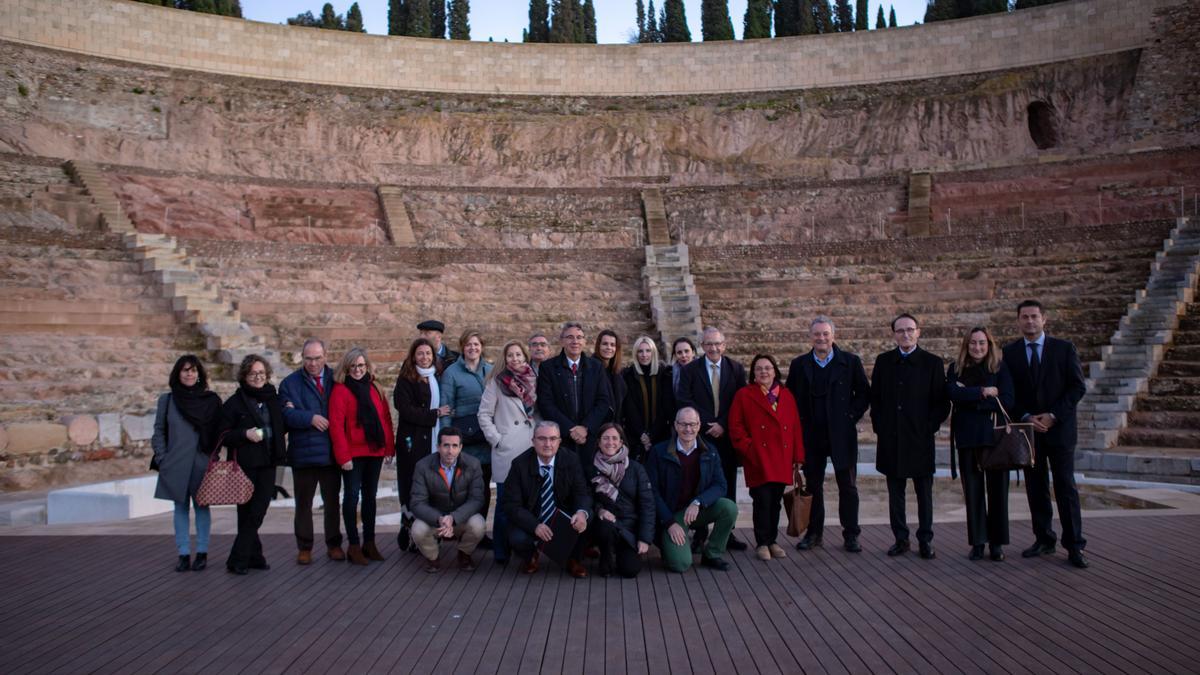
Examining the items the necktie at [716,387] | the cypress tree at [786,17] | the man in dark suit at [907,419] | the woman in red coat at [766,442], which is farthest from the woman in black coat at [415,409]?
the cypress tree at [786,17]

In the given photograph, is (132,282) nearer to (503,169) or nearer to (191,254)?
(191,254)

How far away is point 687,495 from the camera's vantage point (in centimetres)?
661

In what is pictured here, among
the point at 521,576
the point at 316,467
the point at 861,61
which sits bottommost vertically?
the point at 521,576

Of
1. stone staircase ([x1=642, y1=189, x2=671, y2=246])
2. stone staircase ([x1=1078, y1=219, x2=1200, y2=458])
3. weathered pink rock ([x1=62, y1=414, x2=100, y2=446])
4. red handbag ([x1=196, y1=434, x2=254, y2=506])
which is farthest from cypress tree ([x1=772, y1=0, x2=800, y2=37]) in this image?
red handbag ([x1=196, y1=434, x2=254, y2=506])

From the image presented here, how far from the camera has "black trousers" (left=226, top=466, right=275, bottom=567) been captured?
641 centimetres

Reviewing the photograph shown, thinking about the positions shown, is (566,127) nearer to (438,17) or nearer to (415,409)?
(415,409)

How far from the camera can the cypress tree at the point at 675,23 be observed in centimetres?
4588

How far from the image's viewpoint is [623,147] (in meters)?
27.9

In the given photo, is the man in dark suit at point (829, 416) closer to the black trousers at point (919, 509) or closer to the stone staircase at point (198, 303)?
the black trousers at point (919, 509)

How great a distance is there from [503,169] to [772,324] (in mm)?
14080

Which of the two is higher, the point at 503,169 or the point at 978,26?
the point at 978,26

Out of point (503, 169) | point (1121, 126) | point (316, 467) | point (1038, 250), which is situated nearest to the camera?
point (316, 467)

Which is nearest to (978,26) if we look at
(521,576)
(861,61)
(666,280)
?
(861,61)

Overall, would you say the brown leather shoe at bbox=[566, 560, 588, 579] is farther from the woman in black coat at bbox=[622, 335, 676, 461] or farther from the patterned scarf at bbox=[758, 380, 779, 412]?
the patterned scarf at bbox=[758, 380, 779, 412]
